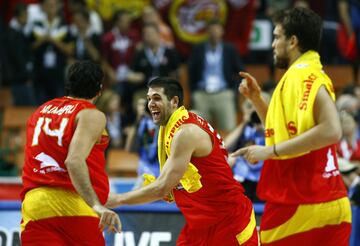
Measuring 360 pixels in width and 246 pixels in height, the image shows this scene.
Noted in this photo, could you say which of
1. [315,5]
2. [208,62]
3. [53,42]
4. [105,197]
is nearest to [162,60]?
[208,62]

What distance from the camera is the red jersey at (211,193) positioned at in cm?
648

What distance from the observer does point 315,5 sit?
53.6 feet

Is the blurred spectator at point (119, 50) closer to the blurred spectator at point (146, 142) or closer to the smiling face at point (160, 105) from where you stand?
the blurred spectator at point (146, 142)

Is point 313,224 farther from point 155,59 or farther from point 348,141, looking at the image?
point 155,59

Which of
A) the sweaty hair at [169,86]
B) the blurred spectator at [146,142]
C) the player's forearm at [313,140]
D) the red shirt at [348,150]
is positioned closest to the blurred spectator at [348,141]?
the red shirt at [348,150]

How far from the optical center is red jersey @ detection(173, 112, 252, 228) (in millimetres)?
6477

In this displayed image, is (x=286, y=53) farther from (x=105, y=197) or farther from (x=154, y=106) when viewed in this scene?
(x=105, y=197)

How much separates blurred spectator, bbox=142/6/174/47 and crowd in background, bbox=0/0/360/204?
2cm

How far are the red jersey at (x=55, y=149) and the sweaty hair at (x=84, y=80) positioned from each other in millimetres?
86

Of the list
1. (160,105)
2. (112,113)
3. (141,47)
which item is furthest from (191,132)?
(141,47)

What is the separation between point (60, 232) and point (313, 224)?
186 cm

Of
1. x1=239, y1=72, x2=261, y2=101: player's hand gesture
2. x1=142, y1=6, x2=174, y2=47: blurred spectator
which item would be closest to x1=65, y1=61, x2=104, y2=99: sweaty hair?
x1=239, y1=72, x2=261, y2=101: player's hand gesture

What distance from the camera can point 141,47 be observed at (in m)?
13.9

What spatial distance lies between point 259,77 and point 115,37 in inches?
94.7
